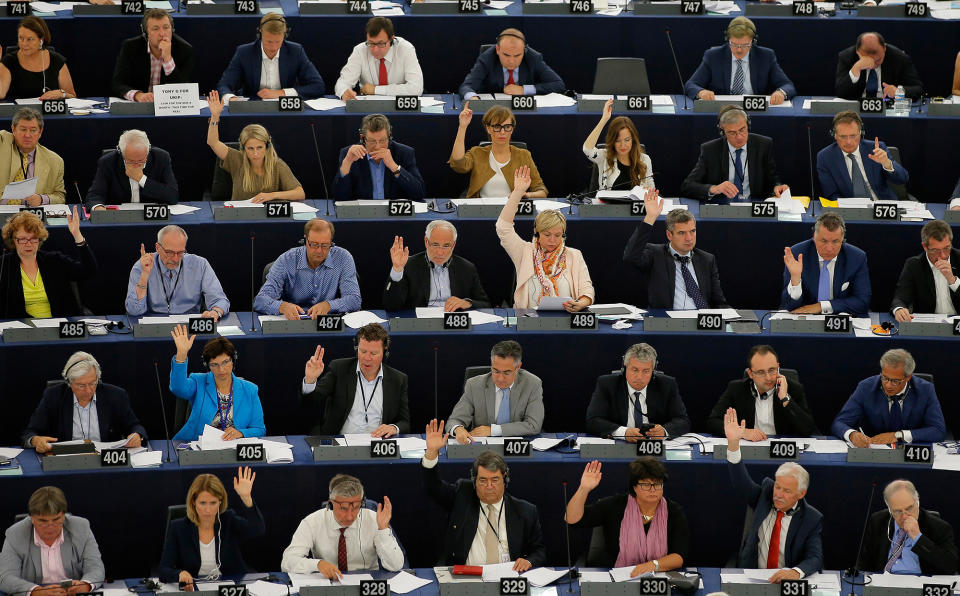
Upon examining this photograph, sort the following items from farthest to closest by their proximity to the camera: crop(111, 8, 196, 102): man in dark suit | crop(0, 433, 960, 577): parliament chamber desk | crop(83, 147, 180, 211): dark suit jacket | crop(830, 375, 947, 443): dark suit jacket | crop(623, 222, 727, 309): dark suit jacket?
crop(111, 8, 196, 102): man in dark suit, crop(83, 147, 180, 211): dark suit jacket, crop(623, 222, 727, 309): dark suit jacket, crop(830, 375, 947, 443): dark suit jacket, crop(0, 433, 960, 577): parliament chamber desk

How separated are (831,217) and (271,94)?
11.0 feet

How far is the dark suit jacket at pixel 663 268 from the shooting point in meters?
8.16

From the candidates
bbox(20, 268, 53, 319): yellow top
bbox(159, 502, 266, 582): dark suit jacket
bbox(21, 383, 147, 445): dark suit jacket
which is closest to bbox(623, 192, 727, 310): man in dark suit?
bbox(159, 502, 266, 582): dark suit jacket

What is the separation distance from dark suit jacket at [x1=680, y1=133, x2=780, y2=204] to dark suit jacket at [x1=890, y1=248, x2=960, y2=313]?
3.59 feet

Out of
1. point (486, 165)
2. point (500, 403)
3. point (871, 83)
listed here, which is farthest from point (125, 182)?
point (871, 83)

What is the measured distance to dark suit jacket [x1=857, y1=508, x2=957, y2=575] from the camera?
6699mm

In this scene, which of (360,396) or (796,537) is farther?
(360,396)

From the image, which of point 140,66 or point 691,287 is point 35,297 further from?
point 691,287

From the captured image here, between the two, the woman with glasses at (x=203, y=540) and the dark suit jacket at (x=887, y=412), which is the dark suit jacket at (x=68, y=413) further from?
the dark suit jacket at (x=887, y=412)

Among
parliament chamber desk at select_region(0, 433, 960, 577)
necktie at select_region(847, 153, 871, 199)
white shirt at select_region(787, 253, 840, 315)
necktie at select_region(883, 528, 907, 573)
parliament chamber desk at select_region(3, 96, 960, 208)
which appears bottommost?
necktie at select_region(883, 528, 907, 573)

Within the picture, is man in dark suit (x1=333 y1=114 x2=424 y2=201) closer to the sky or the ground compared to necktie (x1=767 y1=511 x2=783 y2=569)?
closer to the sky

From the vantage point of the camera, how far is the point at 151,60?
945 centimetres

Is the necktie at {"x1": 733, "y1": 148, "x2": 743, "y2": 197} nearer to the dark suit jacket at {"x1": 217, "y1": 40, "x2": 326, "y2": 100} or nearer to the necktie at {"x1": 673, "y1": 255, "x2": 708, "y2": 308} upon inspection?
the necktie at {"x1": 673, "y1": 255, "x2": 708, "y2": 308}

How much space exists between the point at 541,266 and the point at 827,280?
1.47 meters
